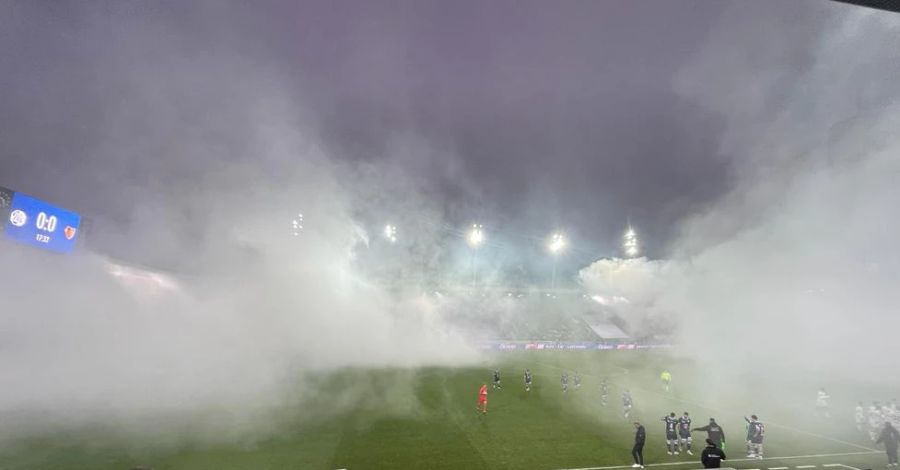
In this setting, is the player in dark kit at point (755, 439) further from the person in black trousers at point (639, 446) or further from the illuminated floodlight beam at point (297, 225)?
the illuminated floodlight beam at point (297, 225)

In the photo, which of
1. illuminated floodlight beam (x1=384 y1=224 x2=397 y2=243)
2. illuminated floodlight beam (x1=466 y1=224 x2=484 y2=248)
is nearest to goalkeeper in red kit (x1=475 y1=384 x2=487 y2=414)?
illuminated floodlight beam (x1=384 y1=224 x2=397 y2=243)

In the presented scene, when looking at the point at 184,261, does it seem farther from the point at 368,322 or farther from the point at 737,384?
the point at 737,384

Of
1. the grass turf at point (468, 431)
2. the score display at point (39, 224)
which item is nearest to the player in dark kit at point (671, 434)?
the grass turf at point (468, 431)

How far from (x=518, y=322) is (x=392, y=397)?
30830 millimetres

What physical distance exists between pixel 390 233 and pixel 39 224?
61.3 feet

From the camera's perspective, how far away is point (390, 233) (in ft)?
98.4

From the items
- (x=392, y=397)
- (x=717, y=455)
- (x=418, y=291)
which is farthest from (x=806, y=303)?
(x=418, y=291)

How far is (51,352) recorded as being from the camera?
1652cm

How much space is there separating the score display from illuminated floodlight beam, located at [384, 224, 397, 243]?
55.1 ft

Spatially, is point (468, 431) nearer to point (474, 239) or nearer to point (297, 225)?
point (297, 225)

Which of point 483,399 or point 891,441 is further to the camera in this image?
point 483,399

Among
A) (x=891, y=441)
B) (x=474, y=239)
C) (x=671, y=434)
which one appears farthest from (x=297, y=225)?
(x=891, y=441)

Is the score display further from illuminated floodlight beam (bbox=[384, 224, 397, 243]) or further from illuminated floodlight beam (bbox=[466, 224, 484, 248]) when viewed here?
illuminated floodlight beam (bbox=[466, 224, 484, 248])

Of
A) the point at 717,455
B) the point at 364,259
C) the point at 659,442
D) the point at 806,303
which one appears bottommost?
the point at 659,442
